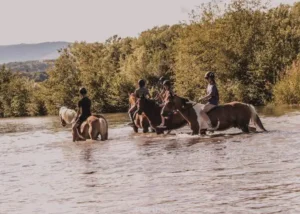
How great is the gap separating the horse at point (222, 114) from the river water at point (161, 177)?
579 millimetres

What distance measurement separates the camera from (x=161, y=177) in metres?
11.5

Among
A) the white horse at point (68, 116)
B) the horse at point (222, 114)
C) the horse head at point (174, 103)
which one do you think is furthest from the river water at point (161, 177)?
the white horse at point (68, 116)

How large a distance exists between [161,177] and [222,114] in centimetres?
782

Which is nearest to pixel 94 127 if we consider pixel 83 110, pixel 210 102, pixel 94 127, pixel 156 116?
pixel 94 127

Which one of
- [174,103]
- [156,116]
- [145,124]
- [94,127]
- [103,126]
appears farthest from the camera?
[145,124]

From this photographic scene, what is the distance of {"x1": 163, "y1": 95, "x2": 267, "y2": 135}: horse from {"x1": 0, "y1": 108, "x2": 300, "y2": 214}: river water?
1.90 ft

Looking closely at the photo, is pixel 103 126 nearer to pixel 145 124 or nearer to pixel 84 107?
pixel 84 107

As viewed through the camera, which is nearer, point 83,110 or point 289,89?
point 83,110

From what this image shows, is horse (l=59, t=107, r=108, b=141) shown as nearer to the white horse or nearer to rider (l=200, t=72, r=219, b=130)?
the white horse

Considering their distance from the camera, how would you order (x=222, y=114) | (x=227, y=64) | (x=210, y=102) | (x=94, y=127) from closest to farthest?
1. (x=222, y=114)
2. (x=210, y=102)
3. (x=94, y=127)
4. (x=227, y=64)

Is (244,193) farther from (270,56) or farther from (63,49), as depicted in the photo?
(63,49)

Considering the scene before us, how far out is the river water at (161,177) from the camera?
8.95m

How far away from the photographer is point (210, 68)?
162 feet

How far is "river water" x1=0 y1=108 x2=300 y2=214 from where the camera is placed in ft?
29.4
